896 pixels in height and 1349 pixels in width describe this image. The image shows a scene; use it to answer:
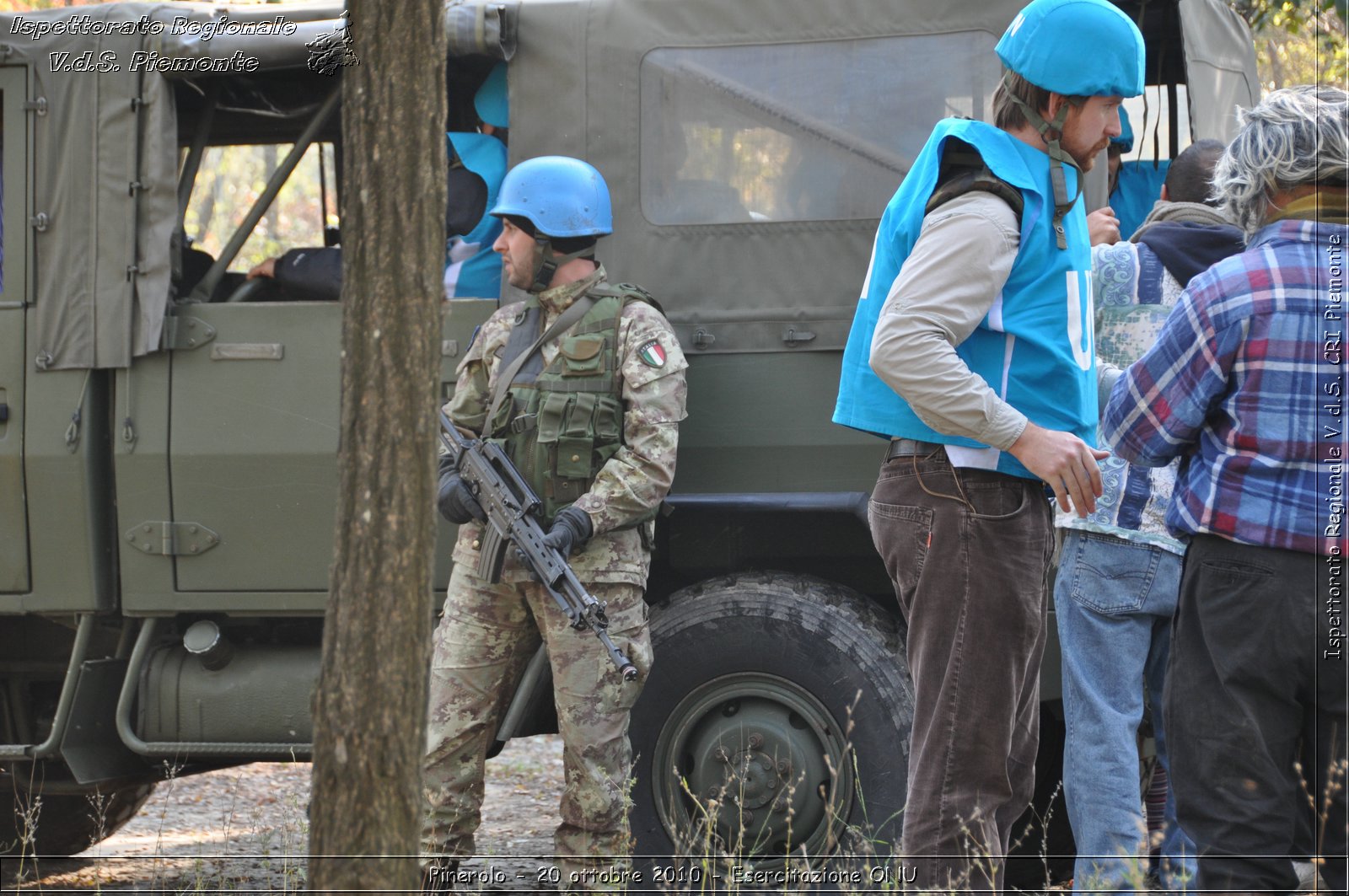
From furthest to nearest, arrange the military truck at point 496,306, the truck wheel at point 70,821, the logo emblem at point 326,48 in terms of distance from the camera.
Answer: the truck wheel at point 70,821 → the logo emblem at point 326,48 → the military truck at point 496,306

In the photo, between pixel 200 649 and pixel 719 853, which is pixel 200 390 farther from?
pixel 719 853

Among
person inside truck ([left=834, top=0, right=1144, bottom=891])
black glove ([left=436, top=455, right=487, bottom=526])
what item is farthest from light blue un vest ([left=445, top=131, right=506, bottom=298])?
person inside truck ([left=834, top=0, right=1144, bottom=891])

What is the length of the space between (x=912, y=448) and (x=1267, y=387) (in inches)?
25.8

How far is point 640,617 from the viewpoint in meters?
3.84

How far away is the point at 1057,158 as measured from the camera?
2748 millimetres

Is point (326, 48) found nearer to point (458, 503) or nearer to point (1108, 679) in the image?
point (458, 503)

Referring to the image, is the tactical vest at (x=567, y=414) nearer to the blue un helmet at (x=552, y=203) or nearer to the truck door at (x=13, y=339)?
the blue un helmet at (x=552, y=203)

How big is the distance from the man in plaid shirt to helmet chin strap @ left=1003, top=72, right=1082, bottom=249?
301mm

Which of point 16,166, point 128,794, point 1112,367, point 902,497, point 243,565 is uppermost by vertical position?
point 16,166

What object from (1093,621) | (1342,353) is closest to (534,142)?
(1093,621)

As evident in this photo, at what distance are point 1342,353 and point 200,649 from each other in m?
3.30

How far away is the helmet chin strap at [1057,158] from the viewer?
272 centimetres

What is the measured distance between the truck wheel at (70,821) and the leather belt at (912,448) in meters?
3.29

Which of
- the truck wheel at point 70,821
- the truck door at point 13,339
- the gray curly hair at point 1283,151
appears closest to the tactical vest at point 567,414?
the truck door at point 13,339
